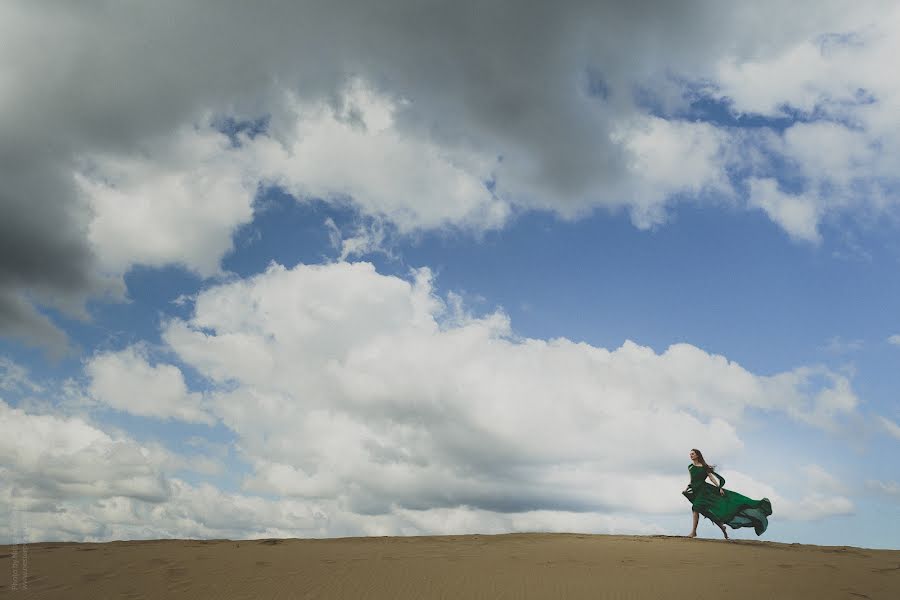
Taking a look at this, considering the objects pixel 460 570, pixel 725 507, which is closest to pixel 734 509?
pixel 725 507

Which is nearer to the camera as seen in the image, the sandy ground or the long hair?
the sandy ground

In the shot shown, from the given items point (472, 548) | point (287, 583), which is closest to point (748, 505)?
point (472, 548)

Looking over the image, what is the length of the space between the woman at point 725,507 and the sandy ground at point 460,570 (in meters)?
1.70

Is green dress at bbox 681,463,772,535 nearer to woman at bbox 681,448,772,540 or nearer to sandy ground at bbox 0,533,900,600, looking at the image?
woman at bbox 681,448,772,540

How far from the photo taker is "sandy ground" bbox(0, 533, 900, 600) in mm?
9391

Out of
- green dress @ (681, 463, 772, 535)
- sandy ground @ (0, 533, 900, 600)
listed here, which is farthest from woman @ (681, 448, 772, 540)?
sandy ground @ (0, 533, 900, 600)

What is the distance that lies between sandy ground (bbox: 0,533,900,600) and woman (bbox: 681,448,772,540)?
1.70 metres

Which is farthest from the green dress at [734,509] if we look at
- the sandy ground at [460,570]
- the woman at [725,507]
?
the sandy ground at [460,570]

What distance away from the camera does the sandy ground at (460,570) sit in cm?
939

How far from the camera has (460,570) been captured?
1047cm

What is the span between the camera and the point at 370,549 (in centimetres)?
1298

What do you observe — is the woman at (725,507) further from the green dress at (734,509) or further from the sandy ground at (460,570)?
the sandy ground at (460,570)

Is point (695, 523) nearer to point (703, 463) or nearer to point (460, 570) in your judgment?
point (703, 463)

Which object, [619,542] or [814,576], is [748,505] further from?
[814,576]
